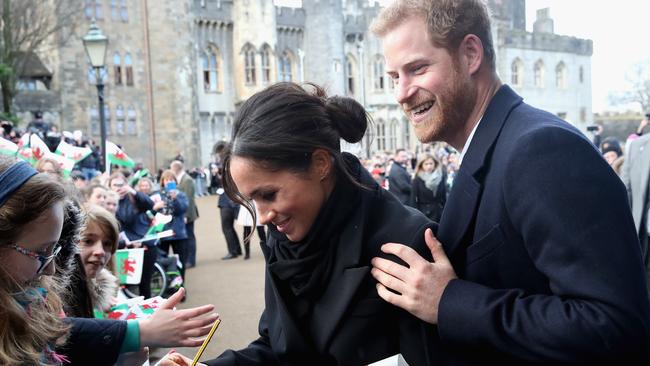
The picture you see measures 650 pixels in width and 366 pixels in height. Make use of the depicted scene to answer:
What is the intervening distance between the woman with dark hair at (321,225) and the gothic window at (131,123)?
28567 millimetres

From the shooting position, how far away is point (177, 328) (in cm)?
227

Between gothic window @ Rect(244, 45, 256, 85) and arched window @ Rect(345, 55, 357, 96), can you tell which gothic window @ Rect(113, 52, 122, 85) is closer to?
gothic window @ Rect(244, 45, 256, 85)

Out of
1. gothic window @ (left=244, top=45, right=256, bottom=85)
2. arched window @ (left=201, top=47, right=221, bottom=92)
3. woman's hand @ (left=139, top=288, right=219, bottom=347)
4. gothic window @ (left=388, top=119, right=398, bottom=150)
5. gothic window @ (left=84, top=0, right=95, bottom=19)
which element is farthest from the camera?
gothic window @ (left=388, top=119, right=398, bottom=150)

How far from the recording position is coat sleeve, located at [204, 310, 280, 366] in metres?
2.10

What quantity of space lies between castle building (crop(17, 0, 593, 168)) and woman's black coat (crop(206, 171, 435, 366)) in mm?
27323

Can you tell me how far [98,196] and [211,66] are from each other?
93.5 feet

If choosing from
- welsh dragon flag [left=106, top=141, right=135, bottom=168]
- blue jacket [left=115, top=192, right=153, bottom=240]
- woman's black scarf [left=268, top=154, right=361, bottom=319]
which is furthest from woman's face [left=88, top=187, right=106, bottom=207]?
woman's black scarf [left=268, top=154, right=361, bottom=319]

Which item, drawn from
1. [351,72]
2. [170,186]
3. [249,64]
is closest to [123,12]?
[249,64]

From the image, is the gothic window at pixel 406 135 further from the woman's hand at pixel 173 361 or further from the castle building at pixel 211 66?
the woman's hand at pixel 173 361

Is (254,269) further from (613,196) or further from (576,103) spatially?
(576,103)

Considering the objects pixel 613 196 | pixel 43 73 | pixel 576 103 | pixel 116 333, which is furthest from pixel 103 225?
pixel 576 103

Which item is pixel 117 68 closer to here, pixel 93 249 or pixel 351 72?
pixel 351 72

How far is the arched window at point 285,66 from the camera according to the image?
117ft

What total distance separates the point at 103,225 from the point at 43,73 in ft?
85.2
